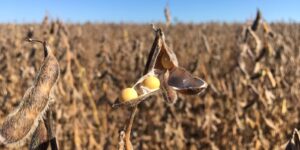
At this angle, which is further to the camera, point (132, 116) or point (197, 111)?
point (197, 111)

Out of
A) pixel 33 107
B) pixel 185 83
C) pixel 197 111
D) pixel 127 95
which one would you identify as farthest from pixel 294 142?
pixel 197 111

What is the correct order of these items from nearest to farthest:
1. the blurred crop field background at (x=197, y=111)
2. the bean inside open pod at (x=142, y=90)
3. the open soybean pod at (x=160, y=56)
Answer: the bean inside open pod at (x=142, y=90) < the open soybean pod at (x=160, y=56) < the blurred crop field background at (x=197, y=111)

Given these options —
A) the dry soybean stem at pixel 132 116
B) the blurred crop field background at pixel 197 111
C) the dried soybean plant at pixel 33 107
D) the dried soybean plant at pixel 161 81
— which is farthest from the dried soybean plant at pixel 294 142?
the blurred crop field background at pixel 197 111

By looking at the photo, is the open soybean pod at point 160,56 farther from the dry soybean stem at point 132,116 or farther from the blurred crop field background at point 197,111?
the blurred crop field background at point 197,111

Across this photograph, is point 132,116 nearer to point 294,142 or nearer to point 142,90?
point 142,90

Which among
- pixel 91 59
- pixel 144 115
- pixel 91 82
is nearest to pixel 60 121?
pixel 144 115

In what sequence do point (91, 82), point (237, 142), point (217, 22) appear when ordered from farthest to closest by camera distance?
point (217, 22), point (91, 82), point (237, 142)

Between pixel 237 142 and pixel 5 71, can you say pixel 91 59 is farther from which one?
pixel 237 142

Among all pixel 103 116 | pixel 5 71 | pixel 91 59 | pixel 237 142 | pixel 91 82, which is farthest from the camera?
pixel 91 59
